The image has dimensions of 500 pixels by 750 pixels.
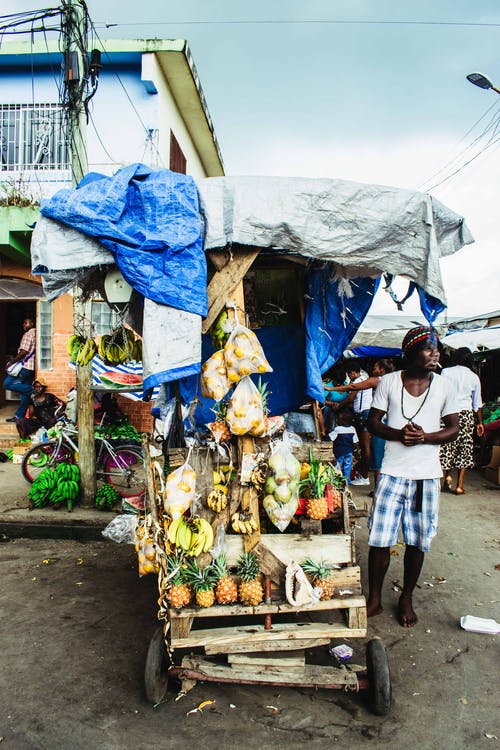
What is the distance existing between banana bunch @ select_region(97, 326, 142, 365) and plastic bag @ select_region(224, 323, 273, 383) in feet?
4.85

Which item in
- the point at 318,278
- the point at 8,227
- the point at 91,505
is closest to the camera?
the point at 318,278

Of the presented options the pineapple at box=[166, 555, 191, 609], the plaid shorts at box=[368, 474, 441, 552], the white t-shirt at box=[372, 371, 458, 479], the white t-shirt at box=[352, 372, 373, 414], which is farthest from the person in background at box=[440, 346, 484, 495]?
the pineapple at box=[166, 555, 191, 609]

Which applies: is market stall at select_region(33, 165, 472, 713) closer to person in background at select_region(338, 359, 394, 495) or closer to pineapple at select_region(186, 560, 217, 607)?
pineapple at select_region(186, 560, 217, 607)

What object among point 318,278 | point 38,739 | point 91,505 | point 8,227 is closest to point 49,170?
point 8,227

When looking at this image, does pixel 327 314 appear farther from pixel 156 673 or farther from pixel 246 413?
pixel 156 673

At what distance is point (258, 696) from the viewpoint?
3.10 m

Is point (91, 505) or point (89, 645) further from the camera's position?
point (91, 505)

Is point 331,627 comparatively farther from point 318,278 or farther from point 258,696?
point 318,278

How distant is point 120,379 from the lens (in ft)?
26.6

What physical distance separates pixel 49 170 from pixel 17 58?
238cm

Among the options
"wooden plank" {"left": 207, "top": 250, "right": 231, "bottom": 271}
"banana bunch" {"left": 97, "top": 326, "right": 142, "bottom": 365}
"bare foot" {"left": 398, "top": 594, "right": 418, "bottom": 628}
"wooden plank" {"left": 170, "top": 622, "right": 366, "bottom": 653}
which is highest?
"wooden plank" {"left": 207, "top": 250, "right": 231, "bottom": 271}

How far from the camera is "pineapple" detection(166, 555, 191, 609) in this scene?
297 cm

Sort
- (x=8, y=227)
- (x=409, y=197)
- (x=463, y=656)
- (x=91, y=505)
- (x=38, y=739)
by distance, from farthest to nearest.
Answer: (x=8, y=227)
(x=91, y=505)
(x=463, y=656)
(x=409, y=197)
(x=38, y=739)

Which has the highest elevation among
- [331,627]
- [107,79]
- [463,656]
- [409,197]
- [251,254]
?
[107,79]
